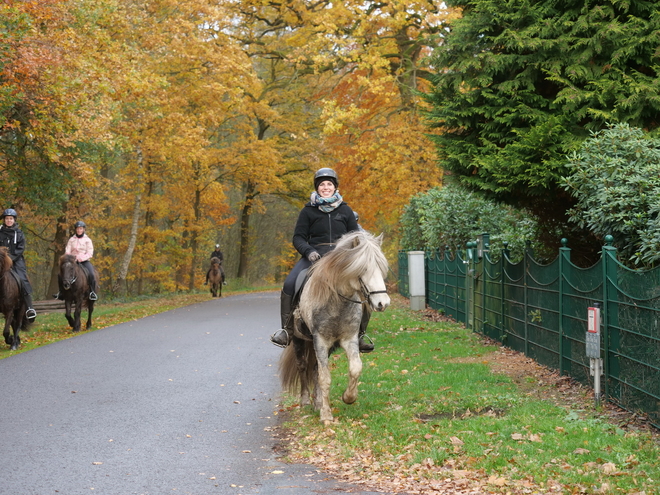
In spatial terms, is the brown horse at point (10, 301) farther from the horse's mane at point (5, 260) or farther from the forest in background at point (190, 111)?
the forest in background at point (190, 111)

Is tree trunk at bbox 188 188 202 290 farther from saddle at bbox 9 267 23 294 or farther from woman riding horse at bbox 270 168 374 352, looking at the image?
woman riding horse at bbox 270 168 374 352

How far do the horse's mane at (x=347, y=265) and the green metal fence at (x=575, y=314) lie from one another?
8.25ft

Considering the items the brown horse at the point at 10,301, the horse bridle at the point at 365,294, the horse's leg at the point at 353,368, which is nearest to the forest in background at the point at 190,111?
the brown horse at the point at 10,301

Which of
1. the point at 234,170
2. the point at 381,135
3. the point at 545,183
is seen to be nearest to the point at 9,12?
the point at 545,183

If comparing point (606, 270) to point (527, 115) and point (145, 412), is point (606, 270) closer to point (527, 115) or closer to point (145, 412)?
point (527, 115)

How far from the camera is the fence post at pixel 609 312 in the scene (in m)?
7.70

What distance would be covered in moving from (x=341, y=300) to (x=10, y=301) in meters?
8.91

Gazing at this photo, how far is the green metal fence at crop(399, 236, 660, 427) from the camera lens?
6.93 m

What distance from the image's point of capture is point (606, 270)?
788cm

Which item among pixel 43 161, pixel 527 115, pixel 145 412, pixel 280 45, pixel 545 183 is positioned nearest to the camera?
pixel 145 412

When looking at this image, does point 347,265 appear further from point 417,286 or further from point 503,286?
point 417,286


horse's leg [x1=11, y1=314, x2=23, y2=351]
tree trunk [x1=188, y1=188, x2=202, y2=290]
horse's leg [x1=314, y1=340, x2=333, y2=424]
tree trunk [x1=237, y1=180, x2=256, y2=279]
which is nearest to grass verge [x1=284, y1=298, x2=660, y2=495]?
horse's leg [x1=314, y1=340, x2=333, y2=424]

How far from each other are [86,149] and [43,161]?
134cm

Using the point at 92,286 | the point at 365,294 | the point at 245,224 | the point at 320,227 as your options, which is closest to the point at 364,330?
the point at 365,294
